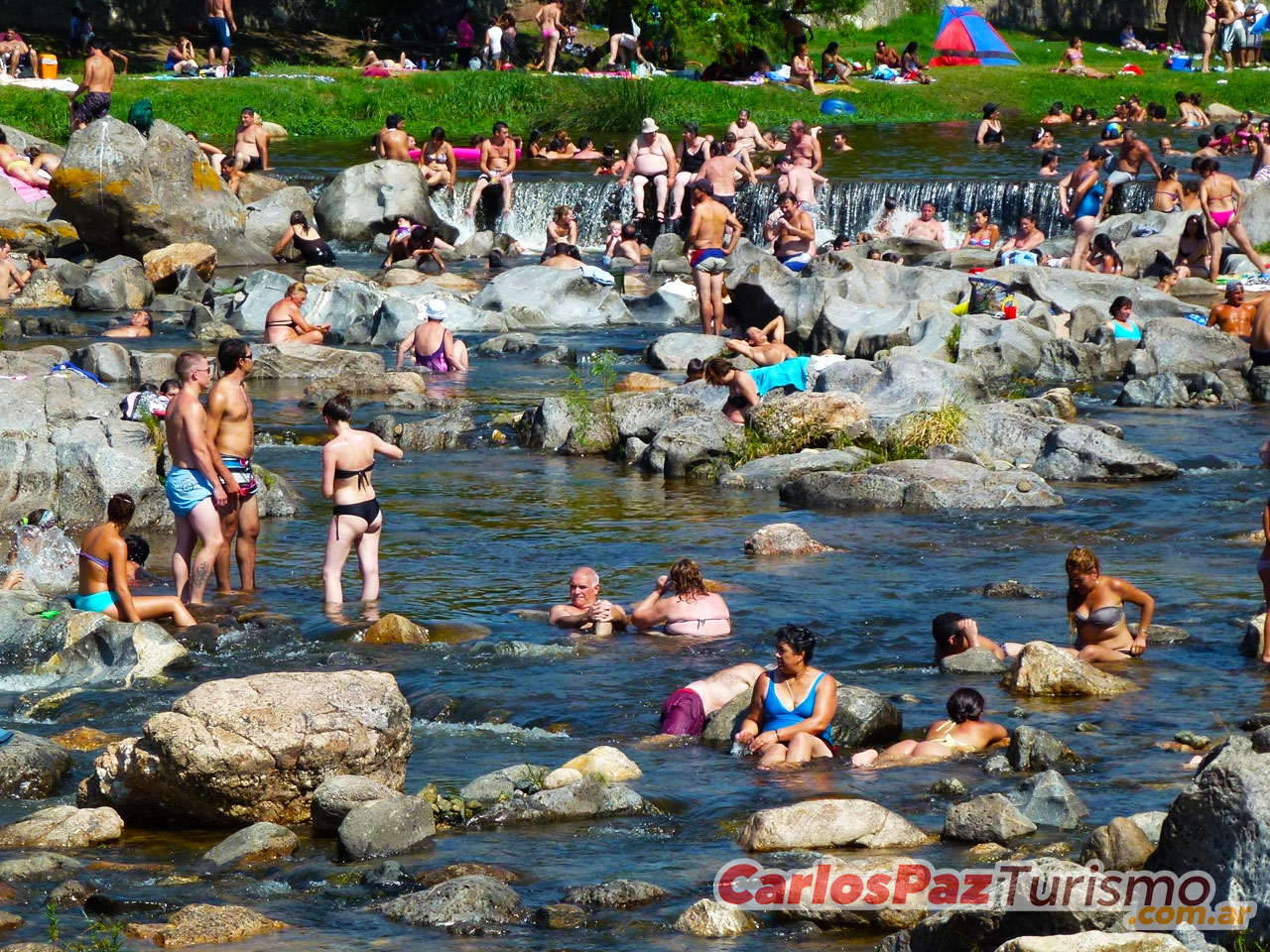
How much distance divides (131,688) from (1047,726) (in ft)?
16.5

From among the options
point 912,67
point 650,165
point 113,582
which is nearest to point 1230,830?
point 113,582

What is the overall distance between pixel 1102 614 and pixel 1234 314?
1114 cm

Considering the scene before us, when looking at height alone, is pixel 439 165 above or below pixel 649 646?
above

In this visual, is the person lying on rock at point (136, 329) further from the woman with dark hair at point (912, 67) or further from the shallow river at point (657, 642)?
the woman with dark hair at point (912, 67)

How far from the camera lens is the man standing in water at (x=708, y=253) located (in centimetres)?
2083

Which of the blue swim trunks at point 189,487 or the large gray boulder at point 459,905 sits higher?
the blue swim trunks at point 189,487

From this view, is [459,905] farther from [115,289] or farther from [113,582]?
[115,289]

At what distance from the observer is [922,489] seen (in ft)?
46.5

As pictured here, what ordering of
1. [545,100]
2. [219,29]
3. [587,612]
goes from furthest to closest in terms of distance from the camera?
1. [219,29]
2. [545,100]
3. [587,612]

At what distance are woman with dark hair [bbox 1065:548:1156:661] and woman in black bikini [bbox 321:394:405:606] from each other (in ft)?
13.9

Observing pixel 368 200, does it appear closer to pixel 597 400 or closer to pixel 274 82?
pixel 274 82

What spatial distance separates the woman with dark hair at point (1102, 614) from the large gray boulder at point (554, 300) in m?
13.3

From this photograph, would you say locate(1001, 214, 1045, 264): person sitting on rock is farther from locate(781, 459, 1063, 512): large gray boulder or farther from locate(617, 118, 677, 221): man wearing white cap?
locate(781, 459, 1063, 512): large gray boulder

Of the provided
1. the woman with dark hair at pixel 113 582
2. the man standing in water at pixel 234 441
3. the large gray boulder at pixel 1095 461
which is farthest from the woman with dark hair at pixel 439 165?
the woman with dark hair at pixel 113 582
